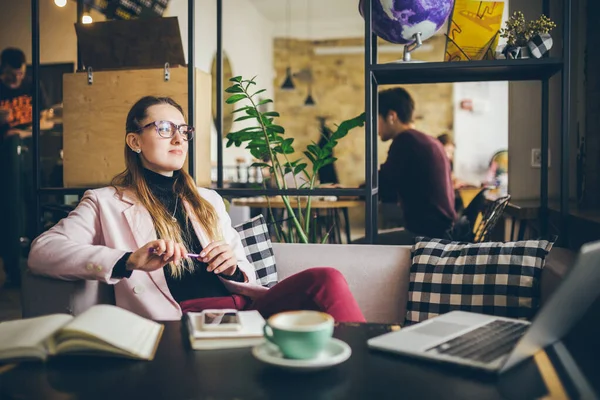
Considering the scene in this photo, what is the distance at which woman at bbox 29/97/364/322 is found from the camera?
5.24 ft

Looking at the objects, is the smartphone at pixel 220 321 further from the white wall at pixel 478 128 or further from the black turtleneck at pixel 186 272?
the white wall at pixel 478 128

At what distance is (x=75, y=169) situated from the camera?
2.68 m

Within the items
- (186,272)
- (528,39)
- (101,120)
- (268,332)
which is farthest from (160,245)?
(528,39)

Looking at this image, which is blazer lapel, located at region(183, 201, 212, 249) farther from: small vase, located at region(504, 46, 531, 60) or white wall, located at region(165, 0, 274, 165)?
white wall, located at region(165, 0, 274, 165)

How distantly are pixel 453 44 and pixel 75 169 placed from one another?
5.58 feet

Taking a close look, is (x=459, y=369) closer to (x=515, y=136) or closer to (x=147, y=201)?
(x=147, y=201)

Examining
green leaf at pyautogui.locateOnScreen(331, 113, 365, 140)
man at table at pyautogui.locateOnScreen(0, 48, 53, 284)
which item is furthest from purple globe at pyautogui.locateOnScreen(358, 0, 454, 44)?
man at table at pyautogui.locateOnScreen(0, 48, 53, 284)

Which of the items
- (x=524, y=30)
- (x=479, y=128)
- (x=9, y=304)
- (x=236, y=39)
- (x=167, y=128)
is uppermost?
(x=236, y=39)

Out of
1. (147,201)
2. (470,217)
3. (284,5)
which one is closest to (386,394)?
(147,201)

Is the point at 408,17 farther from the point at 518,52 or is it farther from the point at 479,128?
the point at 479,128

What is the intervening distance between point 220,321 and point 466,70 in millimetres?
1535

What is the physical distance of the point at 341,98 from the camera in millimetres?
9789

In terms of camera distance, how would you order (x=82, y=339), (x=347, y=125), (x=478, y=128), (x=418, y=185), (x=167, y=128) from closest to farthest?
(x=82, y=339) < (x=167, y=128) < (x=347, y=125) < (x=418, y=185) < (x=478, y=128)

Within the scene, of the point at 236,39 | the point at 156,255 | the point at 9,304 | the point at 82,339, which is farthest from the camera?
the point at 236,39
